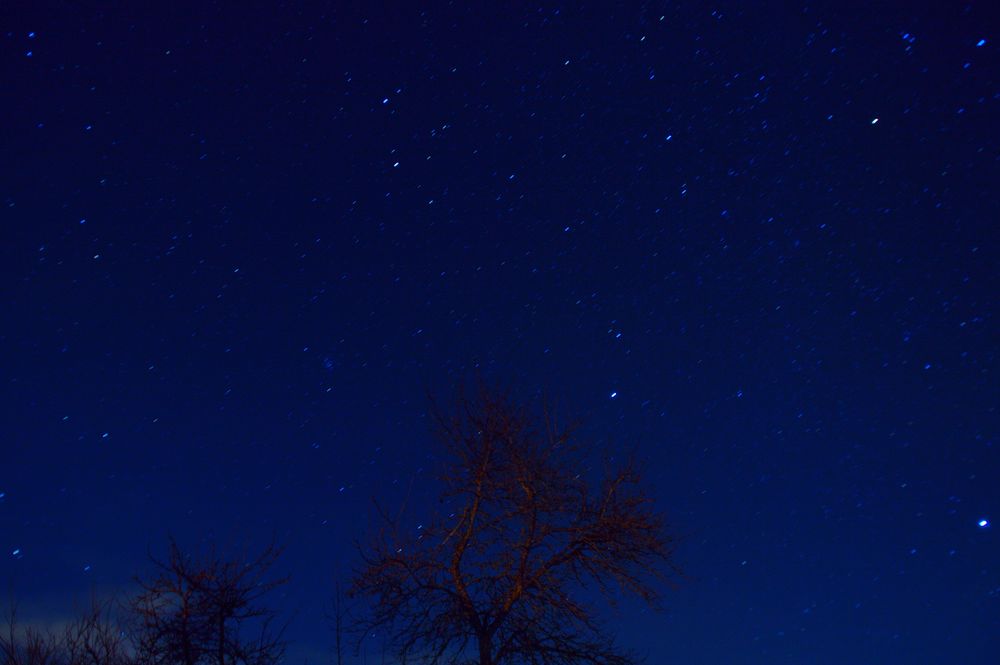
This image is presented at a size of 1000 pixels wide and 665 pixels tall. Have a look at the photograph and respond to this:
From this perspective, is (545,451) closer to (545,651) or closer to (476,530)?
(476,530)

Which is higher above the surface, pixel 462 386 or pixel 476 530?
pixel 462 386

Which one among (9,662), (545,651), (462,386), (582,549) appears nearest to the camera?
(545,651)

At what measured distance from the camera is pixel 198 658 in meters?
14.6

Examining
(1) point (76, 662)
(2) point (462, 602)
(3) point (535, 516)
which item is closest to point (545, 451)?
(3) point (535, 516)

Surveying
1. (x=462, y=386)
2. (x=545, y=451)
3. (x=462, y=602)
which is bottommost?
(x=462, y=602)

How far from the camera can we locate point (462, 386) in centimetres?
1435

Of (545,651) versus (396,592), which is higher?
(396,592)

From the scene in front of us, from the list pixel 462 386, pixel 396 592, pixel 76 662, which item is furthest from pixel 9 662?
pixel 462 386

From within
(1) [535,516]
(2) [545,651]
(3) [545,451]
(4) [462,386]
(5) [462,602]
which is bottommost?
(2) [545,651]

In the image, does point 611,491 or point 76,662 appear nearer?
point 611,491

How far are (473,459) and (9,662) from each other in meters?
10.2

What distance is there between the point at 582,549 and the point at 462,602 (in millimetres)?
2170

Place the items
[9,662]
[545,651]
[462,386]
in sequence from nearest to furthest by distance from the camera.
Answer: [545,651]
[462,386]
[9,662]

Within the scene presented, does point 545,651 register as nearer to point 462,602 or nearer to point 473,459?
point 462,602
